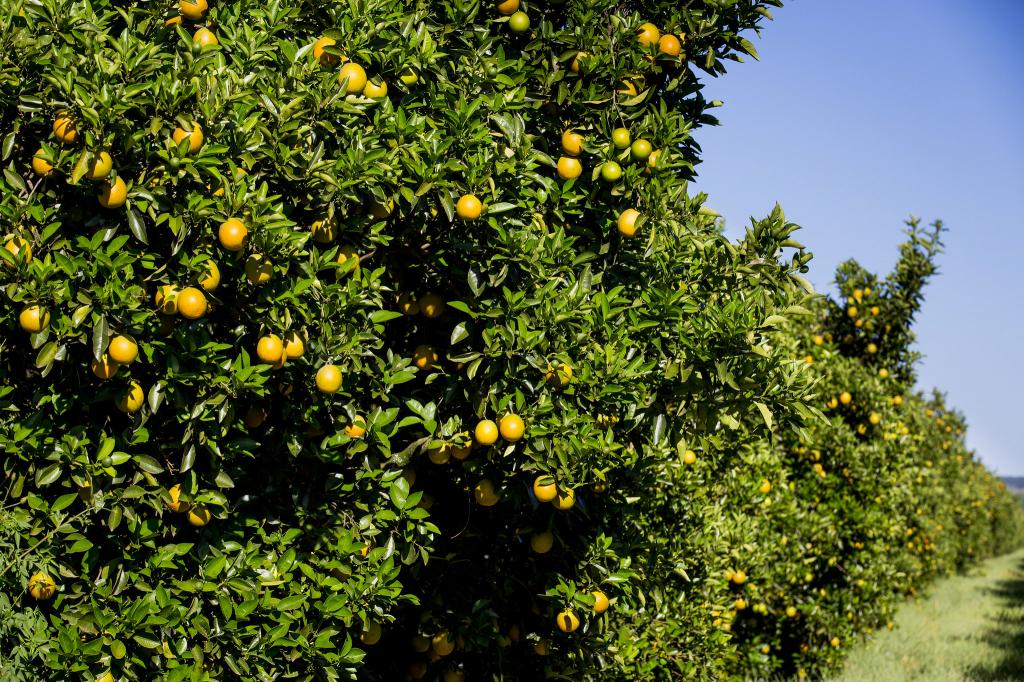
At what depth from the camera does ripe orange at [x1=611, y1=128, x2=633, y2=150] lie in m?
3.83

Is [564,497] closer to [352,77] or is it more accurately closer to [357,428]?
[357,428]

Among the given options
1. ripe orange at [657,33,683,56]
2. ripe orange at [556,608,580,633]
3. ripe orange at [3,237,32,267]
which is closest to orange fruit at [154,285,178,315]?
ripe orange at [3,237,32,267]

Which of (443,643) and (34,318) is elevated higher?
(34,318)

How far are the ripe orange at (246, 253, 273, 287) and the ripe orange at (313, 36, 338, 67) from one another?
93cm

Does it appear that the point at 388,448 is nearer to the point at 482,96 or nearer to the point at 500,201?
the point at 500,201

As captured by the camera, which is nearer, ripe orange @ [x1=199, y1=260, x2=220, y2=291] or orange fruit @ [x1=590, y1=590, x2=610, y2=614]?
ripe orange @ [x1=199, y1=260, x2=220, y2=291]

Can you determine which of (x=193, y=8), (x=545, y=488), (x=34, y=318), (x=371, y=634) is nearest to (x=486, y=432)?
(x=545, y=488)

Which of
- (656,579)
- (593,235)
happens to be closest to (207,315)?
(593,235)

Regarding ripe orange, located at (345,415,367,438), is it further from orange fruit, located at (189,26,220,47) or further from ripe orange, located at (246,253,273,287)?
orange fruit, located at (189,26,220,47)

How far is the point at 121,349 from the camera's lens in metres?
2.72

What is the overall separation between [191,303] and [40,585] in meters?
1.09

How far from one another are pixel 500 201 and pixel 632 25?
1.11 meters

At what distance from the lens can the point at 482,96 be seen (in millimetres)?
3564

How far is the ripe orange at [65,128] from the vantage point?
9.03 feet
